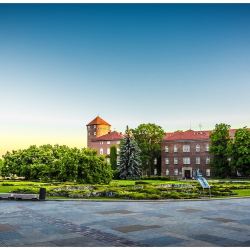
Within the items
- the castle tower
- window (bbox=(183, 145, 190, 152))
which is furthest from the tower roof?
window (bbox=(183, 145, 190, 152))

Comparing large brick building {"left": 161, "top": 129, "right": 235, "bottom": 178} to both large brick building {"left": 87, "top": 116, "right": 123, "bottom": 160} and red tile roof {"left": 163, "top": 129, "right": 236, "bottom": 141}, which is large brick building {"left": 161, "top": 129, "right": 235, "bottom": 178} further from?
large brick building {"left": 87, "top": 116, "right": 123, "bottom": 160}

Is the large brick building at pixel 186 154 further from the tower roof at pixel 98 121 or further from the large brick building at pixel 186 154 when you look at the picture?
the tower roof at pixel 98 121

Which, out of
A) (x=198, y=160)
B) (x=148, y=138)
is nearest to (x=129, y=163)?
(x=148, y=138)

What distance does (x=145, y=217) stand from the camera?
1619cm

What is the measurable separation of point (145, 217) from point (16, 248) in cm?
723

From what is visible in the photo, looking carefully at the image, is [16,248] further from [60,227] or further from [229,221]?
[229,221]

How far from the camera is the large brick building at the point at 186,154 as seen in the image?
82.8 m

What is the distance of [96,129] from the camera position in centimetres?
11575

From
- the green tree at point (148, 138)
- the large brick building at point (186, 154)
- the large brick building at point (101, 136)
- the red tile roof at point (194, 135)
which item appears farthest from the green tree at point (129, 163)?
the large brick building at point (101, 136)

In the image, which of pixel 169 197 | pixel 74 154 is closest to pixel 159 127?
pixel 74 154

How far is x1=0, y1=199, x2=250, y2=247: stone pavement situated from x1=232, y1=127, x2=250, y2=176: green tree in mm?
47685

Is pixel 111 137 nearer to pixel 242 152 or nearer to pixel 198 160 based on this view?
pixel 198 160

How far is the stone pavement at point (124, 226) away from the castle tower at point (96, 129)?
313 ft

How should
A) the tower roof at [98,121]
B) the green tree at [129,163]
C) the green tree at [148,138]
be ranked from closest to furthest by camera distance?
the green tree at [129,163] < the green tree at [148,138] < the tower roof at [98,121]
